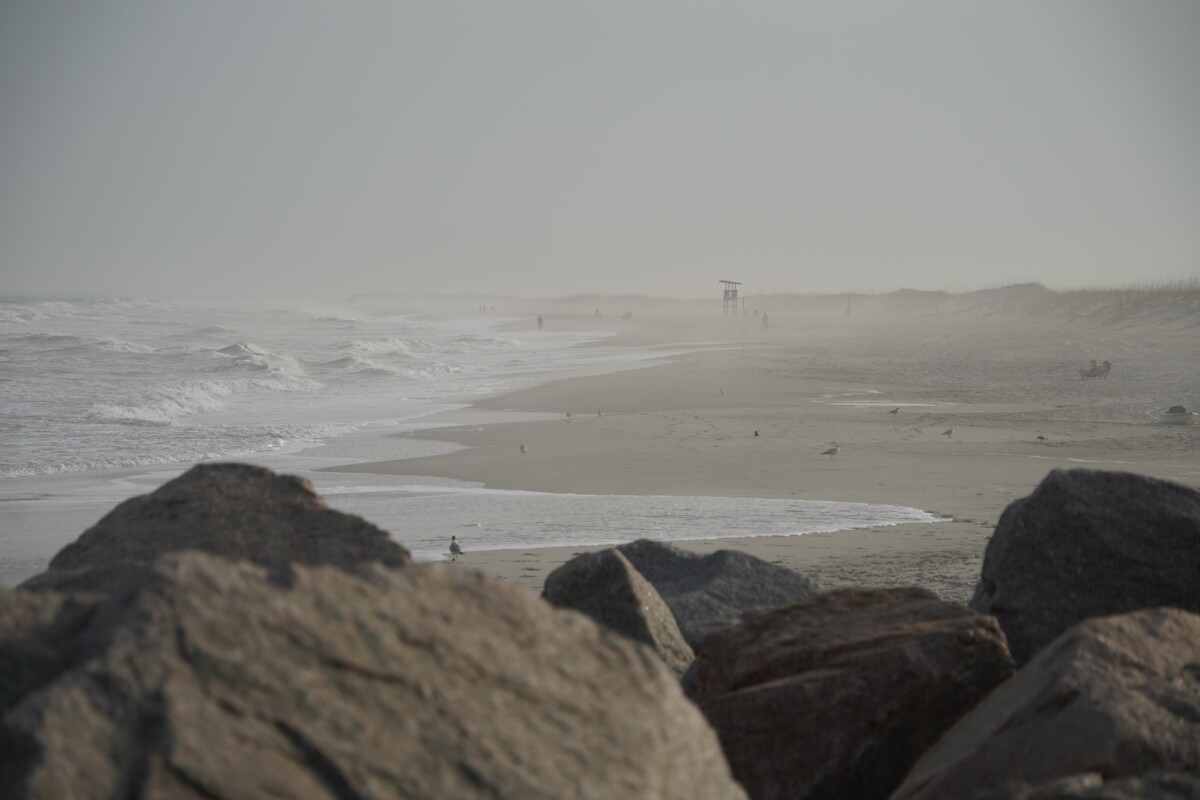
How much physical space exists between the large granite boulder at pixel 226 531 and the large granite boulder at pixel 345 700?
101 cm

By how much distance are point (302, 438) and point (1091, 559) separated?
566 inches

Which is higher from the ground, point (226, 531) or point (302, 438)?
point (226, 531)

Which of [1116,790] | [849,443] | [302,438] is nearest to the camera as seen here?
[1116,790]

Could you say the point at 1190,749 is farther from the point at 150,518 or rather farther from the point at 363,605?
the point at 150,518

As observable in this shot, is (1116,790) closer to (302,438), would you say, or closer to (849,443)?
(849,443)

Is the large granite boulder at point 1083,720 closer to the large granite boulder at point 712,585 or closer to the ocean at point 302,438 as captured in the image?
the large granite boulder at point 712,585

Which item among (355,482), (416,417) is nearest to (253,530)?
(355,482)

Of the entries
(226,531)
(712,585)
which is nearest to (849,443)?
(712,585)

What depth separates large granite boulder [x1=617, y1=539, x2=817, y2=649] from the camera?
5.10 m

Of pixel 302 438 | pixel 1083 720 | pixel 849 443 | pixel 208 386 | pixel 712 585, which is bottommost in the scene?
pixel 208 386

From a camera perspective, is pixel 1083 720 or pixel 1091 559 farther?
pixel 1091 559

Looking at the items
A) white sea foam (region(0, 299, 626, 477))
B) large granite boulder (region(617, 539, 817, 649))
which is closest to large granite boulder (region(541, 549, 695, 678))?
large granite boulder (region(617, 539, 817, 649))

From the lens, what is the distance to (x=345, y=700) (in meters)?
1.95

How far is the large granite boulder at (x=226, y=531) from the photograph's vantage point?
3.26 meters
